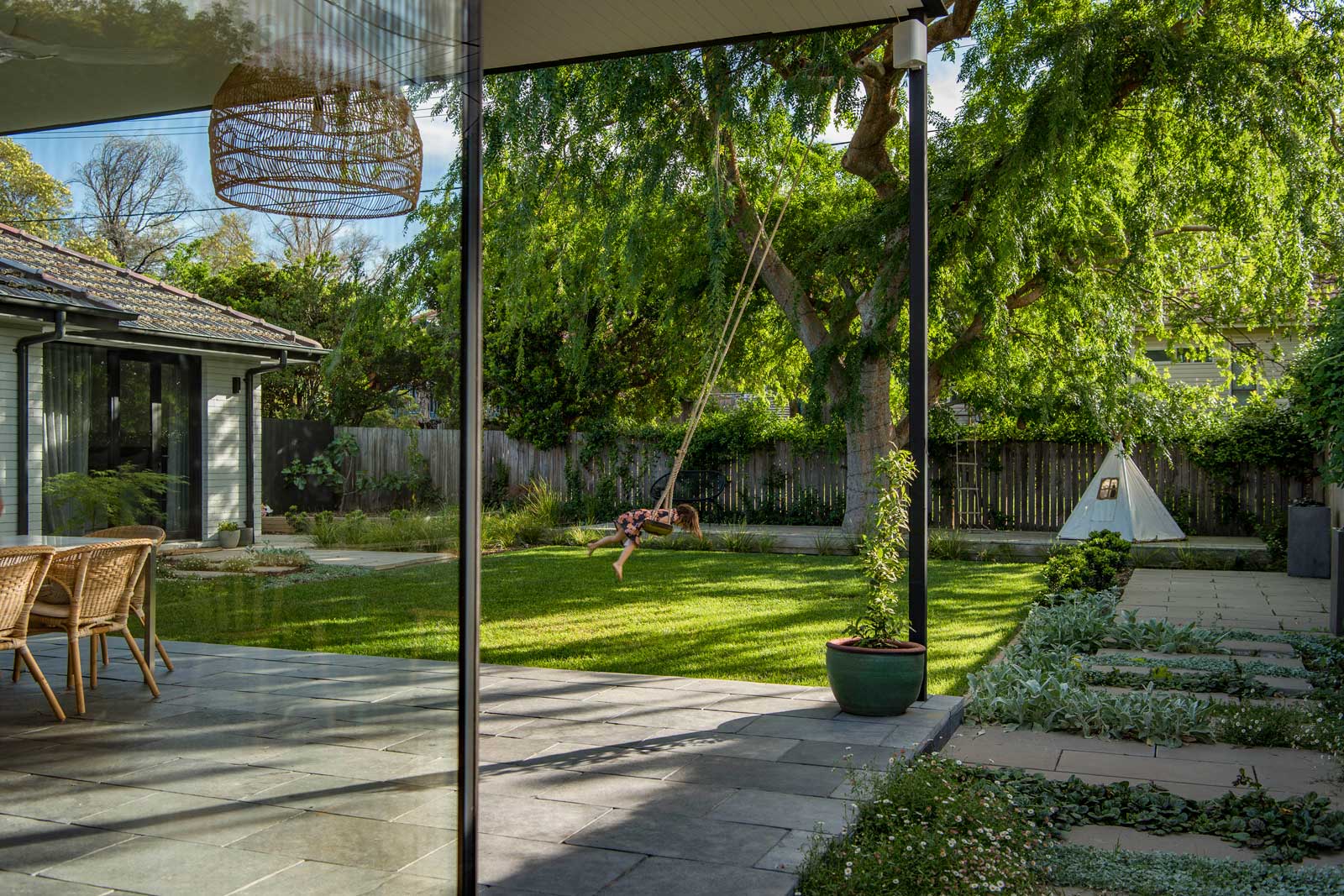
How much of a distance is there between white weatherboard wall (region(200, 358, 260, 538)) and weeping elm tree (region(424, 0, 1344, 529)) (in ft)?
15.6

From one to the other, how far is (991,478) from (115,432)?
14186 millimetres

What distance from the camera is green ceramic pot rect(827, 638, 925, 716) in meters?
4.60

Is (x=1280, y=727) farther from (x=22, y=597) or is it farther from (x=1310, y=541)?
(x=1310, y=541)

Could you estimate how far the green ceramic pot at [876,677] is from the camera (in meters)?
4.60

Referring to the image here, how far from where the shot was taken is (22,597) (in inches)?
77.9

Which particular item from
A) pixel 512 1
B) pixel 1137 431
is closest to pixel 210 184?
pixel 512 1

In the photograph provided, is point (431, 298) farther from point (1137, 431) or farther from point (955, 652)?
point (1137, 431)

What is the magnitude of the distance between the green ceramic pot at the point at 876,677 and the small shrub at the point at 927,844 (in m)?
0.97

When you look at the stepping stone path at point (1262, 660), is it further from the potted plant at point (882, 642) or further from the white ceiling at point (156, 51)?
the white ceiling at point (156, 51)

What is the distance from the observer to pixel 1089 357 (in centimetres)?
1107

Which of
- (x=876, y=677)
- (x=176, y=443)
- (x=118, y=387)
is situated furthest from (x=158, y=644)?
(x=876, y=677)

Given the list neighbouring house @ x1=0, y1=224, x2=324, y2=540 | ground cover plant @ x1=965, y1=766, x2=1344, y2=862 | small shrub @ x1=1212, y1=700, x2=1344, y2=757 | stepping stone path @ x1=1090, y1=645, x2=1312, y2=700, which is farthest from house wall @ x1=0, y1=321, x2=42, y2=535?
stepping stone path @ x1=1090, y1=645, x2=1312, y2=700

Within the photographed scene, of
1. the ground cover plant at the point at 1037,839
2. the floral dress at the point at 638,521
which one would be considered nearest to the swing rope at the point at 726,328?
the floral dress at the point at 638,521

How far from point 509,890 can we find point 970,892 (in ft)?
3.88
